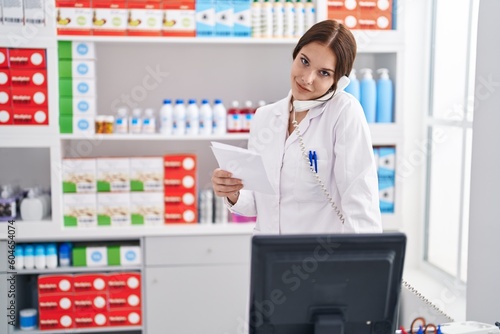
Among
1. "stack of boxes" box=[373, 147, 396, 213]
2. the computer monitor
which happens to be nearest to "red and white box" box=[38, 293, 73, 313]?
"stack of boxes" box=[373, 147, 396, 213]

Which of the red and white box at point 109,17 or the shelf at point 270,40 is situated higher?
the red and white box at point 109,17

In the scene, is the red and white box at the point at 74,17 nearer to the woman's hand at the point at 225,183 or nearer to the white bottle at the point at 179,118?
the white bottle at the point at 179,118

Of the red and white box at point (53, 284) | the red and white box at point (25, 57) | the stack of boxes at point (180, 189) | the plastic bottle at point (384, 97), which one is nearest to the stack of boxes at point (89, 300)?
the red and white box at point (53, 284)

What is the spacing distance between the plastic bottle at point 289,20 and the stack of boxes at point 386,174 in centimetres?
90

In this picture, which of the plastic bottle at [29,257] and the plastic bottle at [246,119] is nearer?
the plastic bottle at [29,257]

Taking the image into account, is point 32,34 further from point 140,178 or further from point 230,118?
point 230,118

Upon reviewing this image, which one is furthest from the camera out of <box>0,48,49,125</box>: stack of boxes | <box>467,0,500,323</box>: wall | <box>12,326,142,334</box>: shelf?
<box>12,326,142,334</box>: shelf

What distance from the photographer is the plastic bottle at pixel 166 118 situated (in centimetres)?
351

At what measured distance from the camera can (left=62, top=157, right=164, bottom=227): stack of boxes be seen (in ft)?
11.4

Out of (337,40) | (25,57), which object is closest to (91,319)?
(25,57)

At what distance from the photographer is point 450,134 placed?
3.59 metres

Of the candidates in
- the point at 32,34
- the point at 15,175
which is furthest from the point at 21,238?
the point at 32,34

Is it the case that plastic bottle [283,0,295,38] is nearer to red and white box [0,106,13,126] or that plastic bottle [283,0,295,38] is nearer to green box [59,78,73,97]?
green box [59,78,73,97]

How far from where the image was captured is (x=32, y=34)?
132 inches
